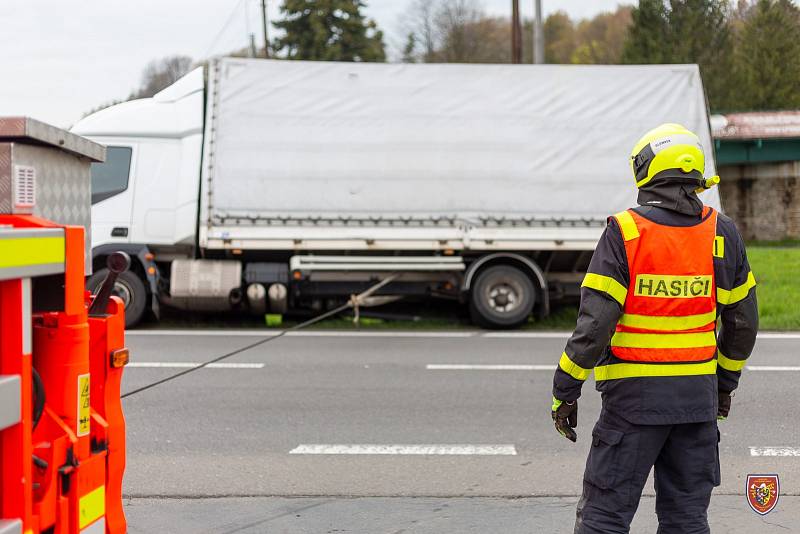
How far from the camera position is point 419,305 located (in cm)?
1349

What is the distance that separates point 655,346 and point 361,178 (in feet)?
28.5

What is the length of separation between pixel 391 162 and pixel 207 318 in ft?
11.4

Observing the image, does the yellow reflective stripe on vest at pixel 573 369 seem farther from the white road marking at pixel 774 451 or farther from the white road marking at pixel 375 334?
the white road marking at pixel 375 334

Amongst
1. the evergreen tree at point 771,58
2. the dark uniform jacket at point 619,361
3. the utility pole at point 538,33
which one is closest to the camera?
the dark uniform jacket at point 619,361

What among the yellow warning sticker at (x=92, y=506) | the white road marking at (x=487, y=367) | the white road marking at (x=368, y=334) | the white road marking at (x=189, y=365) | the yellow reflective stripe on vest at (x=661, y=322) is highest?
the yellow reflective stripe on vest at (x=661, y=322)

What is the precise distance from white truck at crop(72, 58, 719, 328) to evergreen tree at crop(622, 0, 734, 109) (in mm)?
40766

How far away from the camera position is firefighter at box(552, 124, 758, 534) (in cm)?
352

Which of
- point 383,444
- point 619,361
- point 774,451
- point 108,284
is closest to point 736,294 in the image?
point 619,361

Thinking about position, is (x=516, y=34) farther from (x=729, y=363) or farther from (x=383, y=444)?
(x=729, y=363)

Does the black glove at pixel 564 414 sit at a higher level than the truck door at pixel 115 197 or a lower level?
lower

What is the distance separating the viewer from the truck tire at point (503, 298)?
40.1 feet

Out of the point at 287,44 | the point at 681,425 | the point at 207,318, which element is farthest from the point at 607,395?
the point at 287,44

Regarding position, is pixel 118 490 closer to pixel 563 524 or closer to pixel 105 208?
pixel 563 524
